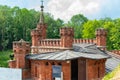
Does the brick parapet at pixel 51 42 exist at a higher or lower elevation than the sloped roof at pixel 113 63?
higher

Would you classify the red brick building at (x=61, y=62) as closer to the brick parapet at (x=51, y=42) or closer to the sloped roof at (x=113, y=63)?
the brick parapet at (x=51, y=42)

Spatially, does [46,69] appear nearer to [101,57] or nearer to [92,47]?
[101,57]

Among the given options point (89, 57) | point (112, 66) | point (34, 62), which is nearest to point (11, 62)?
point (34, 62)

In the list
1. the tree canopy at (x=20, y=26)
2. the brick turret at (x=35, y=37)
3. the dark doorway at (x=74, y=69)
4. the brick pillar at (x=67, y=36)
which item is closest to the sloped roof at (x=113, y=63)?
the dark doorway at (x=74, y=69)

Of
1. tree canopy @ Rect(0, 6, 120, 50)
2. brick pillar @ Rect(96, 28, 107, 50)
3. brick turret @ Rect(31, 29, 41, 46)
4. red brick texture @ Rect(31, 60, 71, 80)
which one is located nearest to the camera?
red brick texture @ Rect(31, 60, 71, 80)

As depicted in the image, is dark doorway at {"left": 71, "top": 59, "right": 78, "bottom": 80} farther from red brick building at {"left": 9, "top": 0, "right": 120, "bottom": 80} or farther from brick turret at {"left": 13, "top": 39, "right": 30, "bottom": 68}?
brick turret at {"left": 13, "top": 39, "right": 30, "bottom": 68}

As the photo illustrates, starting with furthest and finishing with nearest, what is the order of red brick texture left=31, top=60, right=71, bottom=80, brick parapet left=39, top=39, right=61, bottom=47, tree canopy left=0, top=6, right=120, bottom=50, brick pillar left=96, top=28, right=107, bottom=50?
tree canopy left=0, top=6, right=120, bottom=50
brick pillar left=96, top=28, right=107, bottom=50
brick parapet left=39, top=39, right=61, bottom=47
red brick texture left=31, top=60, right=71, bottom=80

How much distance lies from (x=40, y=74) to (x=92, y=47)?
225 inches

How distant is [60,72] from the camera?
734 inches

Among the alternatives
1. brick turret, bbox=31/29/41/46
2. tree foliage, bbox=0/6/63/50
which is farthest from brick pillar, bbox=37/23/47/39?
tree foliage, bbox=0/6/63/50

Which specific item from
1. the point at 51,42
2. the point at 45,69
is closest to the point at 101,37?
the point at 51,42

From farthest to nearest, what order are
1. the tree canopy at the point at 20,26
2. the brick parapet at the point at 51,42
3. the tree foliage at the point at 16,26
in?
the tree foliage at the point at 16,26
the tree canopy at the point at 20,26
the brick parapet at the point at 51,42

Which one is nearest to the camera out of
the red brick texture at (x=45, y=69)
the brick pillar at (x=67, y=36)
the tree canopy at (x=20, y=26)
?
the red brick texture at (x=45, y=69)

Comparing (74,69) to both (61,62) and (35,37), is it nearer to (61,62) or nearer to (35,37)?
(61,62)
